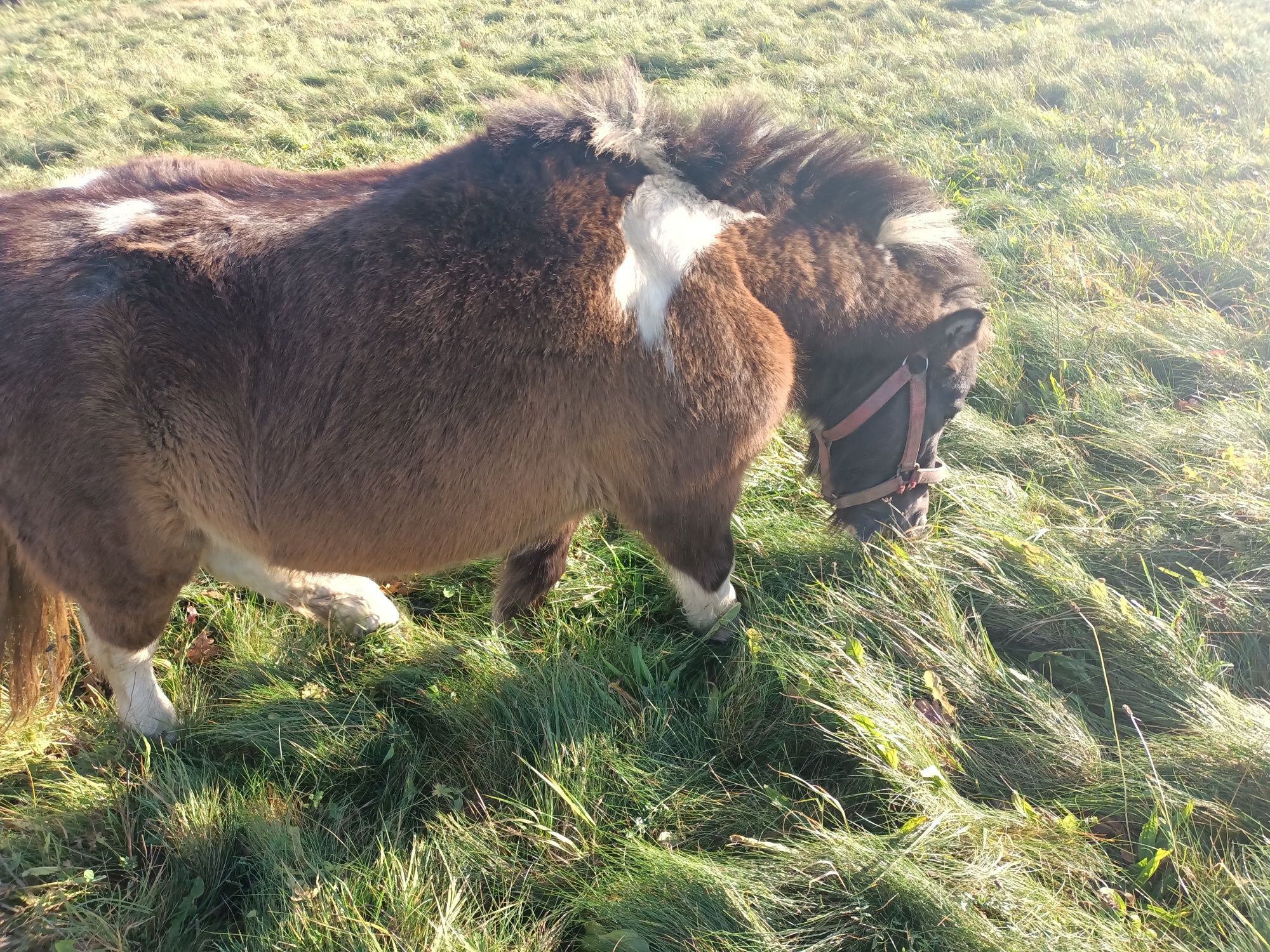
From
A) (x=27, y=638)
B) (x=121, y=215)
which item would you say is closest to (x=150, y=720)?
(x=27, y=638)

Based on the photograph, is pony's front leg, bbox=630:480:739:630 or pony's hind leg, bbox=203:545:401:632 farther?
pony's hind leg, bbox=203:545:401:632

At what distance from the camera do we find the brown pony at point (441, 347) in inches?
82.4

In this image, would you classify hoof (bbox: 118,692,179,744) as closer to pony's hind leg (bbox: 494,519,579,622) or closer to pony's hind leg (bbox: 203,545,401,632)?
pony's hind leg (bbox: 203,545,401,632)

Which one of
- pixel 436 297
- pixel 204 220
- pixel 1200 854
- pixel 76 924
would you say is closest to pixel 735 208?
pixel 436 297

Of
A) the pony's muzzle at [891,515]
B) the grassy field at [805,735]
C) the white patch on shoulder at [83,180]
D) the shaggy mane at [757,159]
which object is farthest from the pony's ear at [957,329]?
the white patch on shoulder at [83,180]

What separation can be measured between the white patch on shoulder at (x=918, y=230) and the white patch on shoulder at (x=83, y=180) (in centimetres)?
270

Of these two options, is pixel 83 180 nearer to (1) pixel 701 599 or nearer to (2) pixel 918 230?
(1) pixel 701 599

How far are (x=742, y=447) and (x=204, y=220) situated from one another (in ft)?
6.03

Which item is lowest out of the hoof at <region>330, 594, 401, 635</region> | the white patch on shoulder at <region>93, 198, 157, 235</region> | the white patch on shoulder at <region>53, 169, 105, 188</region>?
the hoof at <region>330, 594, 401, 635</region>

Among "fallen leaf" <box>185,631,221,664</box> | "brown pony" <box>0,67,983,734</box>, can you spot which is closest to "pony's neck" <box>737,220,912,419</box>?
"brown pony" <box>0,67,983,734</box>

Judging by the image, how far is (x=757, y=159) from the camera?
2689 millimetres

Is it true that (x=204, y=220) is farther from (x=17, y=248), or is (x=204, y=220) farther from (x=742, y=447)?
(x=742, y=447)

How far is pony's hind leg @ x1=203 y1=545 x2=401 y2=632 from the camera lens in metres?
2.99

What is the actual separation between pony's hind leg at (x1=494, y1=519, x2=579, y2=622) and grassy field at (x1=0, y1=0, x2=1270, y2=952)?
9 cm
